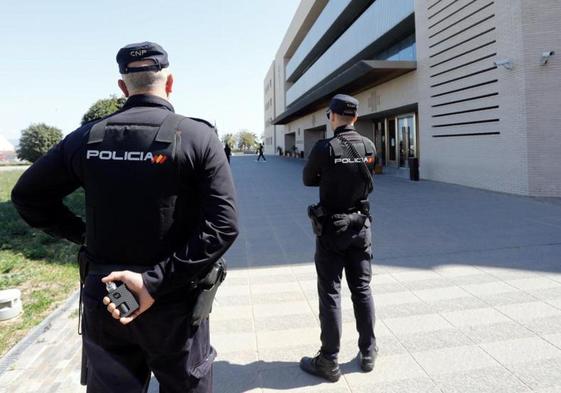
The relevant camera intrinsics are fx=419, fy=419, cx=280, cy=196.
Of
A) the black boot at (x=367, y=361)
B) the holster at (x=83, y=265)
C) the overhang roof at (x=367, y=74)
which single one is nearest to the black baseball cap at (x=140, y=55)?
the holster at (x=83, y=265)

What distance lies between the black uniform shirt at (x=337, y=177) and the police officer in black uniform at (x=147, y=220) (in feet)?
4.23

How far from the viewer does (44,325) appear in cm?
411

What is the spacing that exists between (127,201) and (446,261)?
5.04 meters

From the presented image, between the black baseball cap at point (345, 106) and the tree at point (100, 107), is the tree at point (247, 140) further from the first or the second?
the black baseball cap at point (345, 106)

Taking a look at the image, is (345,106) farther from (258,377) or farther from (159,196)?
(258,377)

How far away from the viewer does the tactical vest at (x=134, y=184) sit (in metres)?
1.73

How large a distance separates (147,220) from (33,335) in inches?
119

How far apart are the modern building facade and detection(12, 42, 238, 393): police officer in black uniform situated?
1154 centimetres

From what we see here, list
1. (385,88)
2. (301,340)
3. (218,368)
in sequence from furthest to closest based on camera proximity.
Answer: (385,88) < (301,340) < (218,368)

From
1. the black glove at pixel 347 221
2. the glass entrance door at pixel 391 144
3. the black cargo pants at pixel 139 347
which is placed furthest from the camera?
the glass entrance door at pixel 391 144

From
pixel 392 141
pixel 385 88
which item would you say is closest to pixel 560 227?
pixel 385 88

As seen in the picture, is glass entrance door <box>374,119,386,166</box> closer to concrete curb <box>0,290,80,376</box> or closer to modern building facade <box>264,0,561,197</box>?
modern building facade <box>264,0,561,197</box>

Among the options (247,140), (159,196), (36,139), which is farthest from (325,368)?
(247,140)

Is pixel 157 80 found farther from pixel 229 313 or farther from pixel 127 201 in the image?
pixel 229 313
